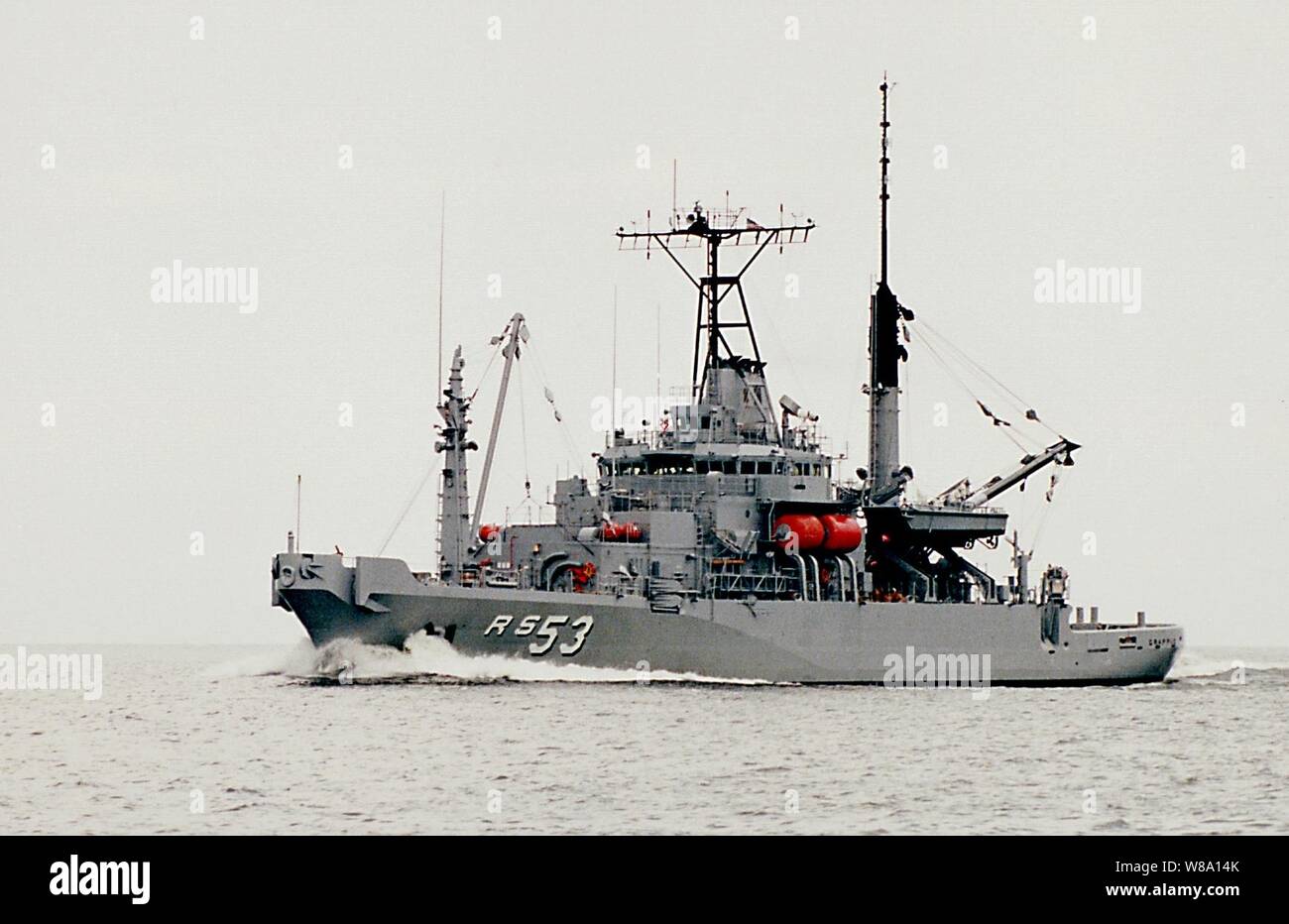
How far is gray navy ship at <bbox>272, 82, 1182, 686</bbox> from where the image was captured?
5172 cm

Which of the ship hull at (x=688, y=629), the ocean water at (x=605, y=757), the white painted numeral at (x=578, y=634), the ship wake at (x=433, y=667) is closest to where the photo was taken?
the ocean water at (x=605, y=757)

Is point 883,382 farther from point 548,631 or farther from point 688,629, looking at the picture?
point 548,631

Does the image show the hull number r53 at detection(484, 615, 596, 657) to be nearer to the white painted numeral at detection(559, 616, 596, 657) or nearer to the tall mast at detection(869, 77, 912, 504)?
the white painted numeral at detection(559, 616, 596, 657)

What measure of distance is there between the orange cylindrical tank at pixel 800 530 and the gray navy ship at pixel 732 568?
54 millimetres

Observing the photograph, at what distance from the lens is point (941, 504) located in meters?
64.7

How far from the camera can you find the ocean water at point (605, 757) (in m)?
33.8

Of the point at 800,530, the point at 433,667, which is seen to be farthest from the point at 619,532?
the point at 433,667

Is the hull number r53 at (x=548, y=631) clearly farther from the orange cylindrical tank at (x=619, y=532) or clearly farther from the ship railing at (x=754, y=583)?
the ship railing at (x=754, y=583)

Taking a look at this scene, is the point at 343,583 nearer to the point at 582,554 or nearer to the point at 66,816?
the point at 582,554

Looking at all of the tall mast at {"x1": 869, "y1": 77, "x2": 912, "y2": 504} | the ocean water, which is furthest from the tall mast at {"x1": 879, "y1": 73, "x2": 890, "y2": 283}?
the ocean water

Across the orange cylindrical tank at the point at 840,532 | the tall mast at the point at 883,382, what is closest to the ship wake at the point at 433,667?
the orange cylindrical tank at the point at 840,532

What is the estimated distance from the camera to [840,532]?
2290 inches

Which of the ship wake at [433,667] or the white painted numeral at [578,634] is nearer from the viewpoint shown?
the ship wake at [433,667]
